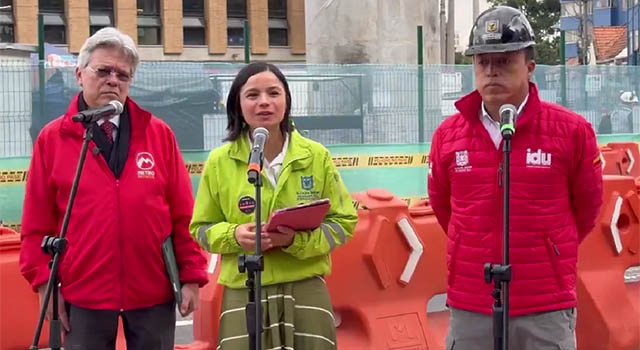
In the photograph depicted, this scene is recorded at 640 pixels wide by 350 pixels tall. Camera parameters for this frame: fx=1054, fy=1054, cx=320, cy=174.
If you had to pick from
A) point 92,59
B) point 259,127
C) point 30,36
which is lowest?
point 259,127

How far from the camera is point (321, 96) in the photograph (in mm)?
15586

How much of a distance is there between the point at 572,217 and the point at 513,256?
1.10ft

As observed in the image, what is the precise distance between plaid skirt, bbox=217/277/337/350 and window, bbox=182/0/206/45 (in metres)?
61.9

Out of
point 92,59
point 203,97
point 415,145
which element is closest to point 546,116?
point 92,59

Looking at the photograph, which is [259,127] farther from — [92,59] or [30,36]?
[30,36]

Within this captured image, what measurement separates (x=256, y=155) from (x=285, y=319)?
0.81 meters

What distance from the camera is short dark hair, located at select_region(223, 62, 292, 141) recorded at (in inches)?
185

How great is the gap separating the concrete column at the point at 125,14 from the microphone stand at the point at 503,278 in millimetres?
58831

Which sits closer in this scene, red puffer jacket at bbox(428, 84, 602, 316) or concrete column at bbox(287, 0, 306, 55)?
red puffer jacket at bbox(428, 84, 602, 316)

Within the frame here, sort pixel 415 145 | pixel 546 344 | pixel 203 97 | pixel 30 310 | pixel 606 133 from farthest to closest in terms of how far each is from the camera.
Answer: pixel 606 133 < pixel 415 145 < pixel 203 97 < pixel 30 310 < pixel 546 344

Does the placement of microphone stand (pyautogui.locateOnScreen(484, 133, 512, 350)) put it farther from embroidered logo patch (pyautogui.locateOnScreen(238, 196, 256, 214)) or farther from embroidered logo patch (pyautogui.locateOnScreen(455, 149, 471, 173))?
embroidered logo patch (pyautogui.locateOnScreen(238, 196, 256, 214))

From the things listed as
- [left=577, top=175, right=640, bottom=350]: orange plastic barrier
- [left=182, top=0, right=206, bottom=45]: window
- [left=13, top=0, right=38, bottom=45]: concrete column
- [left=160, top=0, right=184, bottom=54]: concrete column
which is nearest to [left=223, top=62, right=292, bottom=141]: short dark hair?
[left=577, top=175, right=640, bottom=350]: orange plastic barrier

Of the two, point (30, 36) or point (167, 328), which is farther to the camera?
point (30, 36)

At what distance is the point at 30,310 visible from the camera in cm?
647
